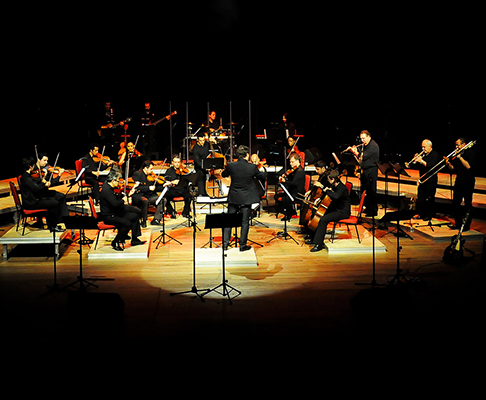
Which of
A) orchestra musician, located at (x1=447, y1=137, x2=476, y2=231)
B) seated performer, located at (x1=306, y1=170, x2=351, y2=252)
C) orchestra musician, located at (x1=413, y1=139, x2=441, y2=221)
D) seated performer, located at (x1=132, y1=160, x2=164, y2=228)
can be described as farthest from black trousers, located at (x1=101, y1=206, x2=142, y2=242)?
orchestra musician, located at (x1=447, y1=137, x2=476, y2=231)

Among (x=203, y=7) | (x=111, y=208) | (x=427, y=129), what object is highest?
(x=203, y=7)

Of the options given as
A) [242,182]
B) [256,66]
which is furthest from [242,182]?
[256,66]

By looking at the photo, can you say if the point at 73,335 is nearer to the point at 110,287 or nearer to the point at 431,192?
the point at 110,287

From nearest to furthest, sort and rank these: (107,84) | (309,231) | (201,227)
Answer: (309,231)
(201,227)
(107,84)

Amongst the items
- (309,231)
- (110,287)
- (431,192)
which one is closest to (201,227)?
(309,231)

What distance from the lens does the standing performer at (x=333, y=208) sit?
771cm

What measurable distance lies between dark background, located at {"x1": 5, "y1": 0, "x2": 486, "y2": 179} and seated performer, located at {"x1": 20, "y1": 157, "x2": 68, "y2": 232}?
249 centimetres

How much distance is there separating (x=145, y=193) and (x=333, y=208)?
3727 millimetres

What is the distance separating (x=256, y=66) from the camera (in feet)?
37.0

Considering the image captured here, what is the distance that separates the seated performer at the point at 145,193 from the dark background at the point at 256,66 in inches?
103

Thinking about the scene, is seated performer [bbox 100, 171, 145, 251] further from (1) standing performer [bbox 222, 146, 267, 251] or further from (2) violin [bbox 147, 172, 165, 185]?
(2) violin [bbox 147, 172, 165, 185]

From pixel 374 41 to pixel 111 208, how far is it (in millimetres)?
6290

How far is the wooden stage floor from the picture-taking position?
4.84 meters

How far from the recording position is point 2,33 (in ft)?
29.7
